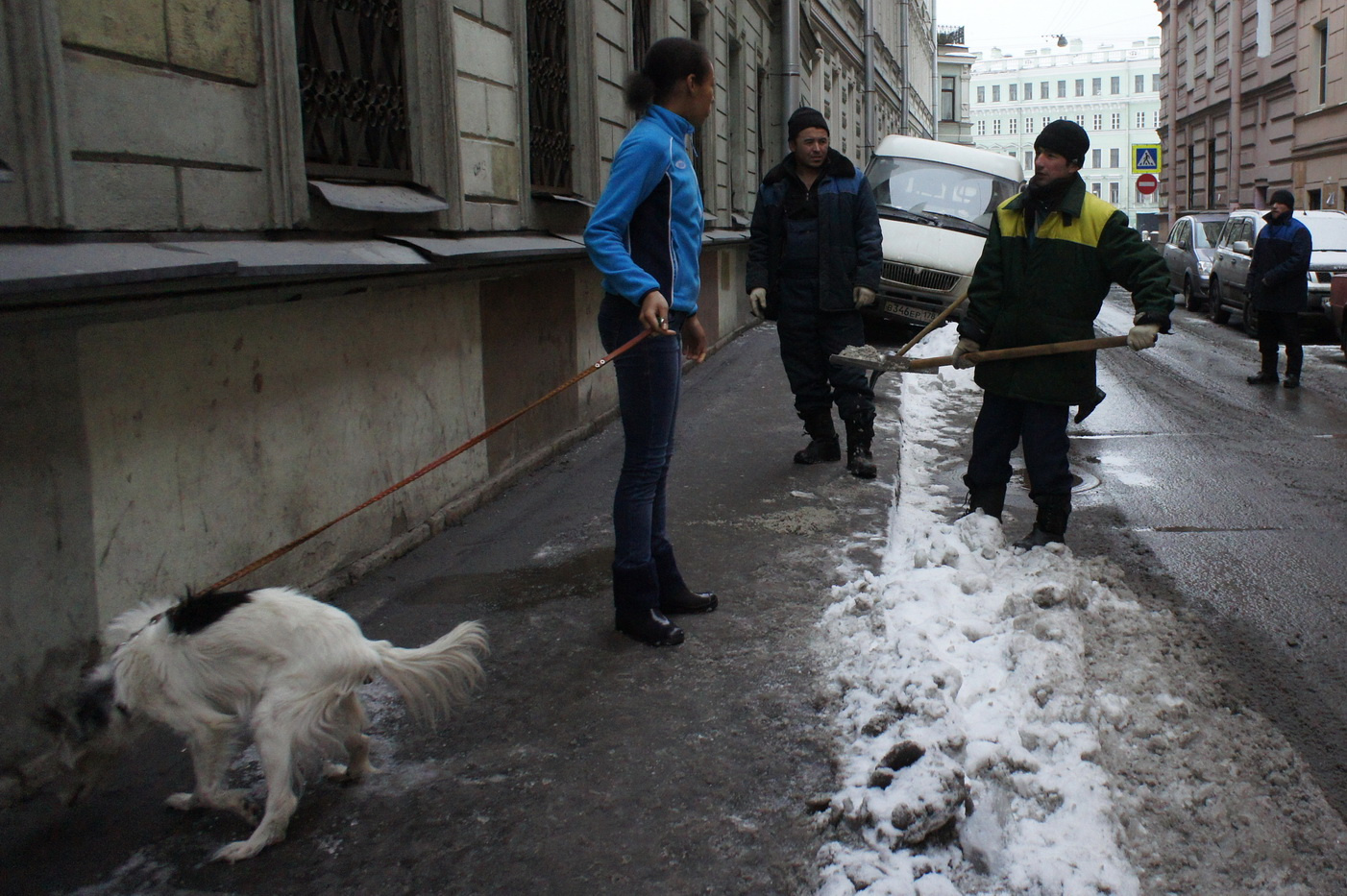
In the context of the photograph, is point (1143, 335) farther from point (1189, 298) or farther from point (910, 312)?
point (1189, 298)

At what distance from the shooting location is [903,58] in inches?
1599

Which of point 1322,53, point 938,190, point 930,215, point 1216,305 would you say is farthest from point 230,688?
point 1322,53

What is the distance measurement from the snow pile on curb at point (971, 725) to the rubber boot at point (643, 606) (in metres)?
0.60

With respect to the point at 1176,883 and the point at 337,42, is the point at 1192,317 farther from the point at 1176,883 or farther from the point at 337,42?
the point at 1176,883

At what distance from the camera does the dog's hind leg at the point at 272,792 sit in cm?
275

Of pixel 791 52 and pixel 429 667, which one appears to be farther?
pixel 791 52

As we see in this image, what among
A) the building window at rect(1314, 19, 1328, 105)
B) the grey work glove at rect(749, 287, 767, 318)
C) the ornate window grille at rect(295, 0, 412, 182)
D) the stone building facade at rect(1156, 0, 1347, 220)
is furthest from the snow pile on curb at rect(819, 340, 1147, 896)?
the building window at rect(1314, 19, 1328, 105)

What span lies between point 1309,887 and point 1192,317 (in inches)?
710

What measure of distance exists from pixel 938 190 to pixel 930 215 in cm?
69

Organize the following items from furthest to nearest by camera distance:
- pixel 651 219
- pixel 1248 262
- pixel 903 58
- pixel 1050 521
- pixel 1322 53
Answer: pixel 903 58
pixel 1322 53
pixel 1248 262
pixel 1050 521
pixel 651 219

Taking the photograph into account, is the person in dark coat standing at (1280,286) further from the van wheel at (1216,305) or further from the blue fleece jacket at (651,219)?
the blue fleece jacket at (651,219)

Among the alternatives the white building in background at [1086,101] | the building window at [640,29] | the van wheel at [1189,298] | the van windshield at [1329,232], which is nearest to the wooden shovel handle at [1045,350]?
the building window at [640,29]

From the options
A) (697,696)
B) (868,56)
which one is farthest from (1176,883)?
(868,56)

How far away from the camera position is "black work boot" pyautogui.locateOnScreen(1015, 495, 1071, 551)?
5211 millimetres
